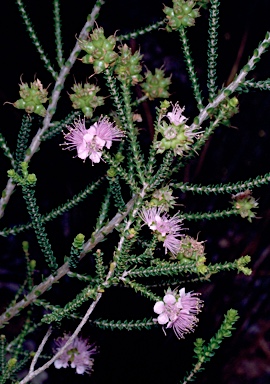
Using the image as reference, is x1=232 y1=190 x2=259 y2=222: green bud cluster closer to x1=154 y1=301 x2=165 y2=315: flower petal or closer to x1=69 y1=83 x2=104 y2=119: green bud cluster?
x1=154 y1=301 x2=165 y2=315: flower petal

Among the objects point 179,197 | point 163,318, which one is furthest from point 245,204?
point 179,197

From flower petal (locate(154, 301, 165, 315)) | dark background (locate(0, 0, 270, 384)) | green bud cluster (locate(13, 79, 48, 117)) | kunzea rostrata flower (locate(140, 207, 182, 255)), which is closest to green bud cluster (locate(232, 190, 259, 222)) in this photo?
kunzea rostrata flower (locate(140, 207, 182, 255))

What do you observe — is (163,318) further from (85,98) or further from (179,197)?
(179,197)

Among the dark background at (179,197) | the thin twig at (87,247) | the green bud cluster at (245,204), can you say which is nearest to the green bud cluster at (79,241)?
the thin twig at (87,247)

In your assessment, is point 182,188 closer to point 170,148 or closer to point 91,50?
point 170,148

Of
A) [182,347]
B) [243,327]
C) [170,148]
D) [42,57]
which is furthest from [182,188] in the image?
[243,327]

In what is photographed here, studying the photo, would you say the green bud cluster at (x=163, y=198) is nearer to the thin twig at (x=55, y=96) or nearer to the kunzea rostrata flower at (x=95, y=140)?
the kunzea rostrata flower at (x=95, y=140)
